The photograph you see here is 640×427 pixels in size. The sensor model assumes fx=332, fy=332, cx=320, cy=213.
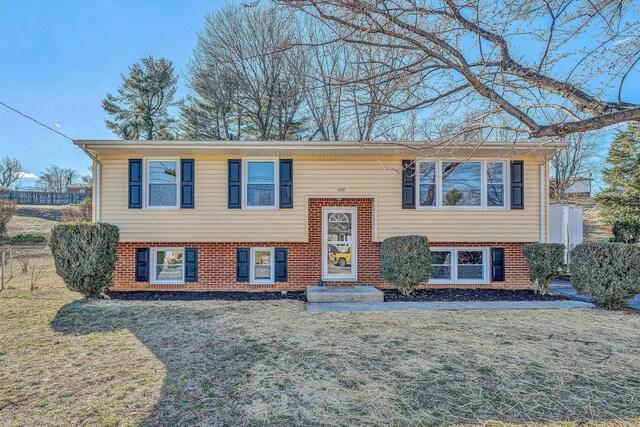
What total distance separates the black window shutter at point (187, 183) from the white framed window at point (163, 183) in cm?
12

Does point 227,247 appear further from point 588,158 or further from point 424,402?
point 588,158

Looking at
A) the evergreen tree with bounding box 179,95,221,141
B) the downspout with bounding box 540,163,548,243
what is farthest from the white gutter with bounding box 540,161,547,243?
the evergreen tree with bounding box 179,95,221,141

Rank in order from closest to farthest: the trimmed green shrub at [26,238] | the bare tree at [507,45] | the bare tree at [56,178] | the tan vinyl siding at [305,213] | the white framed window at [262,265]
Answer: the bare tree at [507,45] < the tan vinyl siding at [305,213] < the white framed window at [262,265] < the trimmed green shrub at [26,238] < the bare tree at [56,178]

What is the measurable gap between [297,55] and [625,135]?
1567 cm

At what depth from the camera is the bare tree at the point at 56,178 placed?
38812 mm

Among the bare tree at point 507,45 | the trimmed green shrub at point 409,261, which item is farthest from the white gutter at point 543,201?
the bare tree at point 507,45

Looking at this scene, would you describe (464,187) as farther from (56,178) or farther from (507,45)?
(56,178)

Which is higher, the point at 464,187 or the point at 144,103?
the point at 144,103

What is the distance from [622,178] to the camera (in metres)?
15.8

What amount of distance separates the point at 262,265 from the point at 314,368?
5.31 meters

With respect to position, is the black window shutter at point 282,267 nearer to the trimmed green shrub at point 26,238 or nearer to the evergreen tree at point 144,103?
the evergreen tree at point 144,103

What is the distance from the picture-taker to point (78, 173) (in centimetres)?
3938

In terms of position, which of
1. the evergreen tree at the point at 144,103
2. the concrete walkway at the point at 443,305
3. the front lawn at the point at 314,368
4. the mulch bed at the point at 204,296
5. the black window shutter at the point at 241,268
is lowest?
the mulch bed at the point at 204,296

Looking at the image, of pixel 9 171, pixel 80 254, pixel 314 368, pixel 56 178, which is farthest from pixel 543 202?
pixel 9 171
